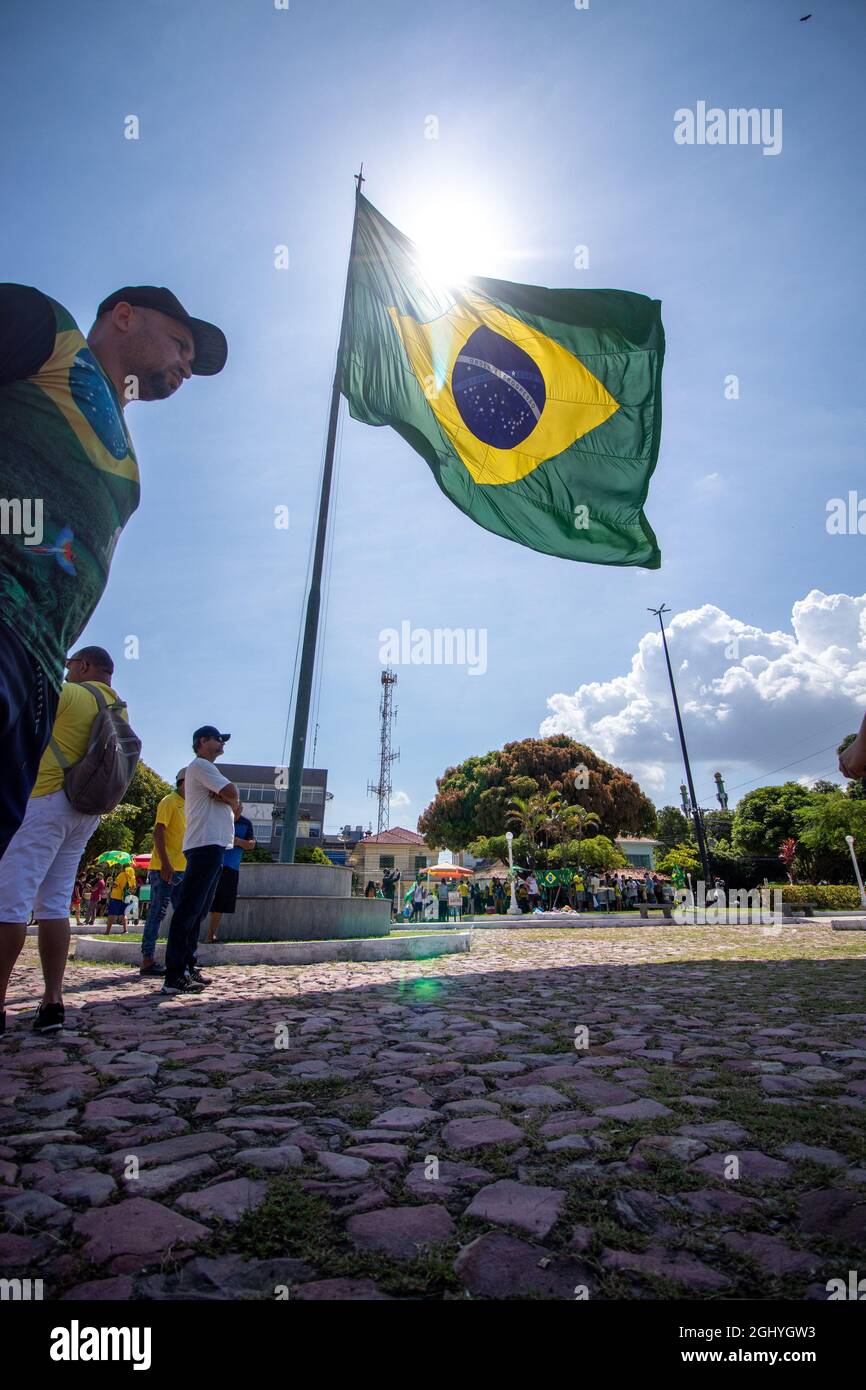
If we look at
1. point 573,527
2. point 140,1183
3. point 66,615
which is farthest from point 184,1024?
point 573,527

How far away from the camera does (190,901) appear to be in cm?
524

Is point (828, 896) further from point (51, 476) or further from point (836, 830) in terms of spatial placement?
point (51, 476)

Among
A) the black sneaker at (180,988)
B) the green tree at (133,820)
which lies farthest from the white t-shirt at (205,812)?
the green tree at (133,820)

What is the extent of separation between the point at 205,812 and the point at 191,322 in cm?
377

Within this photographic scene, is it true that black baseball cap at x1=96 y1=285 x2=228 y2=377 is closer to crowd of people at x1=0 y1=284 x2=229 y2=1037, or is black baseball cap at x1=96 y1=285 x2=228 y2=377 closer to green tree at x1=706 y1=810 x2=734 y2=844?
crowd of people at x1=0 y1=284 x2=229 y2=1037

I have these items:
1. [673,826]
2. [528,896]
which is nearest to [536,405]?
[528,896]

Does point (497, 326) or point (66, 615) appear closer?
point (66, 615)

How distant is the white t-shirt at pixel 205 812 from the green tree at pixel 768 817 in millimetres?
51972

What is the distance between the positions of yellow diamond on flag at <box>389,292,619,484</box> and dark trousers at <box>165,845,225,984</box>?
5661mm

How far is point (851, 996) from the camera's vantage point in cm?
522

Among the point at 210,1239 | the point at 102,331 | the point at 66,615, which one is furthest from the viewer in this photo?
the point at 102,331

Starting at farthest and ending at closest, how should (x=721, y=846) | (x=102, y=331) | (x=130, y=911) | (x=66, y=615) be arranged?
(x=721, y=846), (x=130, y=911), (x=102, y=331), (x=66, y=615)

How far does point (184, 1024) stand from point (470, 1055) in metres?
1.79

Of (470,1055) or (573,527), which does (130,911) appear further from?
(470,1055)
